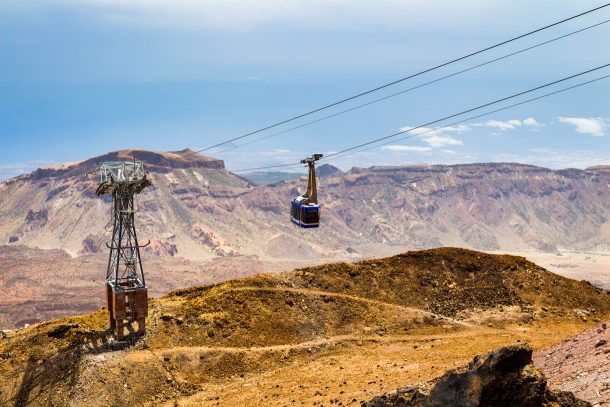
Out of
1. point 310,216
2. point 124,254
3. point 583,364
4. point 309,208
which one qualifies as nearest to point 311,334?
point 310,216

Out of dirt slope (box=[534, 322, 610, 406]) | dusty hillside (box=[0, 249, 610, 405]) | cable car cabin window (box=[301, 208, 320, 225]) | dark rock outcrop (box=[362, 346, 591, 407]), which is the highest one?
cable car cabin window (box=[301, 208, 320, 225])

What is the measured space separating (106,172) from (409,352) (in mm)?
26348

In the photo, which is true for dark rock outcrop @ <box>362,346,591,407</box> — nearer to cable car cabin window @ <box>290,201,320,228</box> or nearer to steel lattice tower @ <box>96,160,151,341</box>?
cable car cabin window @ <box>290,201,320,228</box>

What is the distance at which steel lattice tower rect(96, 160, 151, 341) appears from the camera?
43.3 m

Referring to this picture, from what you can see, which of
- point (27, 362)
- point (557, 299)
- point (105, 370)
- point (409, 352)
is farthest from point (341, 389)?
point (557, 299)

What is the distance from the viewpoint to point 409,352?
42.5 metres

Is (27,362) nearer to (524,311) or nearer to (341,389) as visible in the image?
(341,389)

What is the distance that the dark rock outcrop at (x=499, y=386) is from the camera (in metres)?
18.3

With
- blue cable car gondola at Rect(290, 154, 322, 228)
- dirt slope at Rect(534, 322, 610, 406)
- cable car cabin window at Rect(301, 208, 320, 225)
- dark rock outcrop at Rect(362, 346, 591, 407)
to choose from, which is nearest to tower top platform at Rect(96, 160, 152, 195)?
blue cable car gondola at Rect(290, 154, 322, 228)

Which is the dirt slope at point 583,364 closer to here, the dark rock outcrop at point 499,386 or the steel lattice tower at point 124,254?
the dark rock outcrop at point 499,386

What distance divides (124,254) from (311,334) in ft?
51.9

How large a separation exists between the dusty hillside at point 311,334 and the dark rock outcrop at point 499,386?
492 inches

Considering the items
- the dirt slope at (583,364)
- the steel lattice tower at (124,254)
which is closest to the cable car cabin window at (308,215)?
the steel lattice tower at (124,254)

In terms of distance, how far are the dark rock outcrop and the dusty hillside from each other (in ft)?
41.0
